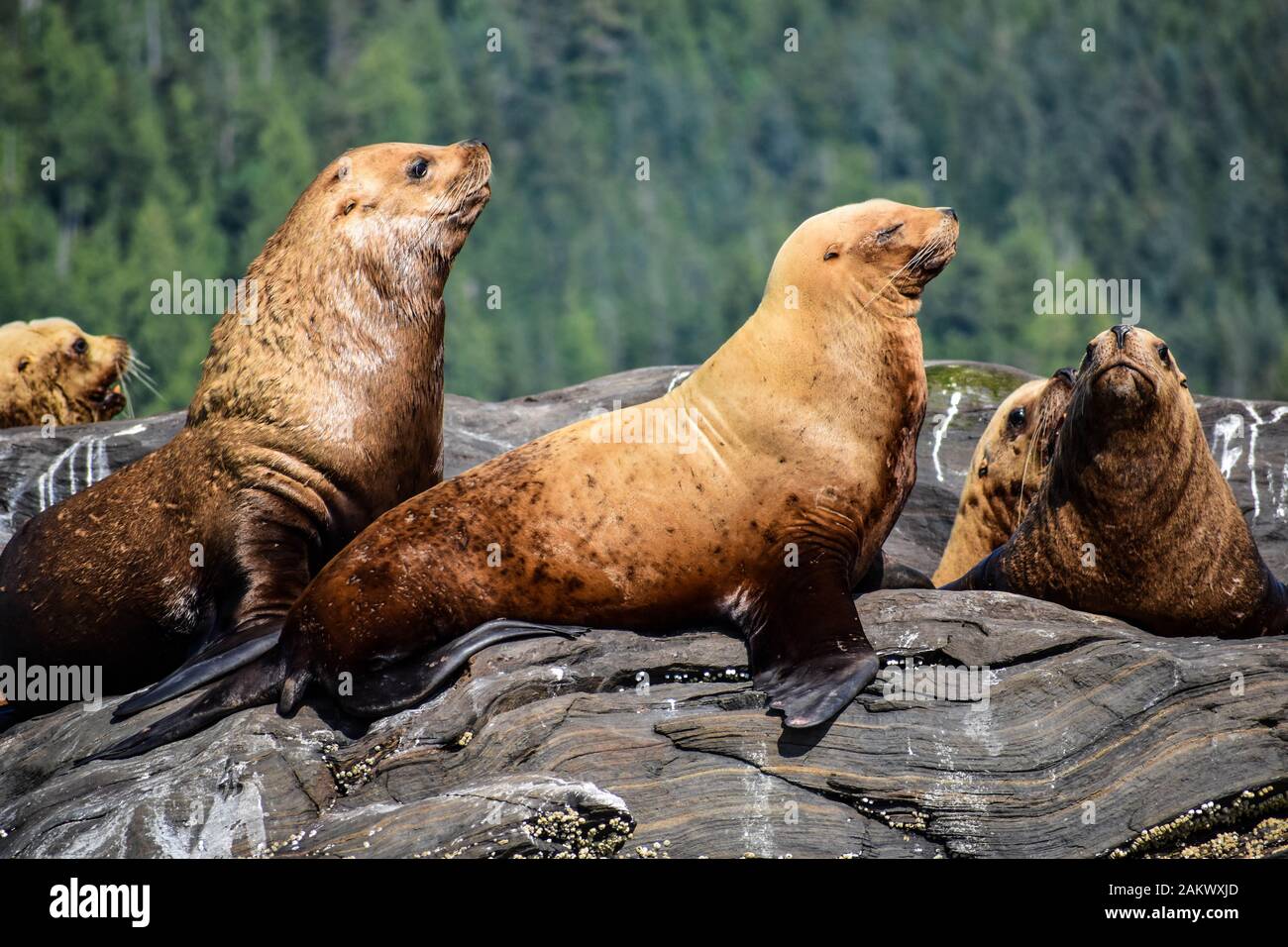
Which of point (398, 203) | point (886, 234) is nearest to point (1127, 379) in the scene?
point (886, 234)

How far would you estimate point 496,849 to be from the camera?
4.39 metres

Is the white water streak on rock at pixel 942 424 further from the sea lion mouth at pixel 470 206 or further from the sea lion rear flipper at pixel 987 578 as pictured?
the sea lion mouth at pixel 470 206

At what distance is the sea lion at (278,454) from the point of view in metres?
5.82

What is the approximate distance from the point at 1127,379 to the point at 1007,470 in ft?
5.83

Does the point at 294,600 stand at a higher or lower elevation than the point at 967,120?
lower

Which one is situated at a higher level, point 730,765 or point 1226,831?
point 730,765

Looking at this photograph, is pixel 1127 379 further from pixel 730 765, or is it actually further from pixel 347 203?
pixel 347 203

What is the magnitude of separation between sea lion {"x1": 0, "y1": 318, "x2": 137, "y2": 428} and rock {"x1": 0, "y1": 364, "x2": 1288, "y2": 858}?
544 centimetres

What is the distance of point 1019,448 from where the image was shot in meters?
7.36

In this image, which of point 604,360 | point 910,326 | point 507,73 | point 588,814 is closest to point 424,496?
point 588,814

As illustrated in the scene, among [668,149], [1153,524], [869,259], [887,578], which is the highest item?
[668,149]

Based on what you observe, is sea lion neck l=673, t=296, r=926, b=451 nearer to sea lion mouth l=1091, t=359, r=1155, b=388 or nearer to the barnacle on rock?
sea lion mouth l=1091, t=359, r=1155, b=388

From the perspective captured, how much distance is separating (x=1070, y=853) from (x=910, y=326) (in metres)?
2.06

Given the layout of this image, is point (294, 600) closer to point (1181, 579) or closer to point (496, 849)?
point (496, 849)
